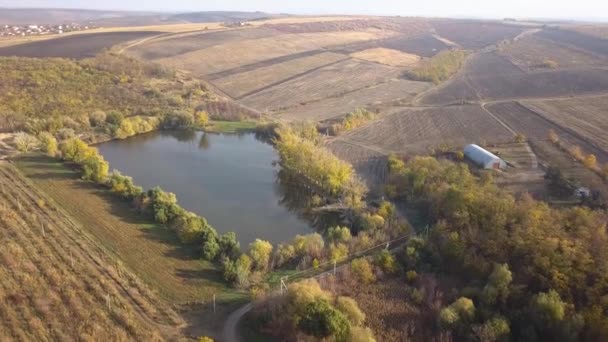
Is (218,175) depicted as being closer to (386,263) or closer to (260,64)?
(386,263)

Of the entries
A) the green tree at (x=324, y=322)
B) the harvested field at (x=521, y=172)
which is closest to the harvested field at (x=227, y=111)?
the harvested field at (x=521, y=172)

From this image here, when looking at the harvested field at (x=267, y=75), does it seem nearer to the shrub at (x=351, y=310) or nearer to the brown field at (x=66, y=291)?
the brown field at (x=66, y=291)

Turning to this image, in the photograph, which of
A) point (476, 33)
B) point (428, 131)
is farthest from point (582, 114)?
point (476, 33)

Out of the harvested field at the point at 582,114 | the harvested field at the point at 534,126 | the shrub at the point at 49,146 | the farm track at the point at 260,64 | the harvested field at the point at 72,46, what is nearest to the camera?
the shrub at the point at 49,146

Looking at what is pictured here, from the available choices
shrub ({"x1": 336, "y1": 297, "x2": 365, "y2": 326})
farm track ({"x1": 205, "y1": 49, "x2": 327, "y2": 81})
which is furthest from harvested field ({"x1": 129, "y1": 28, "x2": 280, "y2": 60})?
shrub ({"x1": 336, "y1": 297, "x2": 365, "y2": 326})

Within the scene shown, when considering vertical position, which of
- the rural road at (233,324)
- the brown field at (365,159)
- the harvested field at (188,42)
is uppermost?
the harvested field at (188,42)

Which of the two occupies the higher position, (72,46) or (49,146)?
(72,46)
